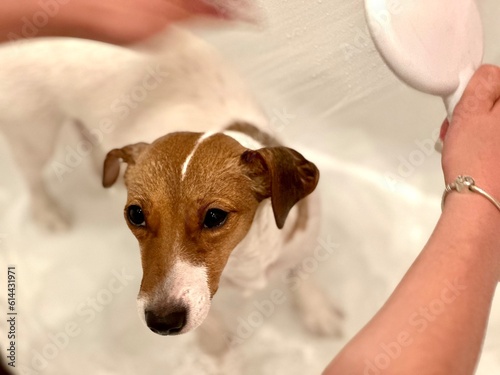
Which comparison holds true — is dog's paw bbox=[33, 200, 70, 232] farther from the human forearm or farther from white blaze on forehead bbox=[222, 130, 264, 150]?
the human forearm

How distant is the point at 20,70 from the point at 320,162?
1.19 metres

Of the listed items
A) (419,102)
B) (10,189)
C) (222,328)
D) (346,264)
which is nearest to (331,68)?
(419,102)

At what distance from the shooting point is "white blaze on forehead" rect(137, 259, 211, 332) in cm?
114

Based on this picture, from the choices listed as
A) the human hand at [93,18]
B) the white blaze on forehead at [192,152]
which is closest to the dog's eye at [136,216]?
the white blaze on forehead at [192,152]

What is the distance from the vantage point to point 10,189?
2225mm

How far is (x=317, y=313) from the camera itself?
189 centimetres

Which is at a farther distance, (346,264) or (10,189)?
(10,189)

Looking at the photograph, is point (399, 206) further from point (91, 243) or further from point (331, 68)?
point (91, 243)
